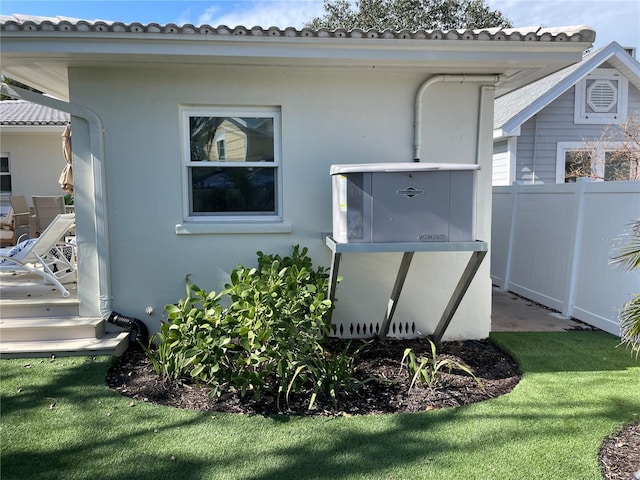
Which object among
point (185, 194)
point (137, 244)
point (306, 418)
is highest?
point (185, 194)

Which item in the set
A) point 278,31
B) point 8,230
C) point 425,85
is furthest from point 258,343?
point 8,230

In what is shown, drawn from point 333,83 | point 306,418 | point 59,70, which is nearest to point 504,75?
point 333,83

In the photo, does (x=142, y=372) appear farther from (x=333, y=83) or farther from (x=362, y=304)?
(x=333, y=83)

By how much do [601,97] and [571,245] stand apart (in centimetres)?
716

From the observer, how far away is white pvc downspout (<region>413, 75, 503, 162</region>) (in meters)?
4.95

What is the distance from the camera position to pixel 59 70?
16.1 ft

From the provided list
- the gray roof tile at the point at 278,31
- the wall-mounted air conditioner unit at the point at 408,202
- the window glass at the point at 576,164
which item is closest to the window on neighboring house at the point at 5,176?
the gray roof tile at the point at 278,31

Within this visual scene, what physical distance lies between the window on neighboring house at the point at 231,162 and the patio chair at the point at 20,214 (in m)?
7.86

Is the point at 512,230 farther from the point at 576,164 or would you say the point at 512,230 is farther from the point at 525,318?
the point at 576,164

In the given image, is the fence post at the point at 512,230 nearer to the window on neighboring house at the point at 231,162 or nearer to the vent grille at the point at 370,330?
the vent grille at the point at 370,330

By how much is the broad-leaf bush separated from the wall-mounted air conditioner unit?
731 millimetres

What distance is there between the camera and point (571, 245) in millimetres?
6371

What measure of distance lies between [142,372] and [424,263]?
325 centimetres

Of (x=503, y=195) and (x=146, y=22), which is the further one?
(x=503, y=195)
